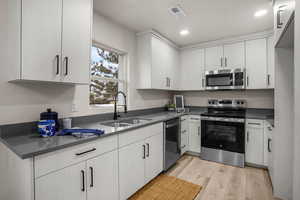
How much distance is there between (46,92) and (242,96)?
357cm

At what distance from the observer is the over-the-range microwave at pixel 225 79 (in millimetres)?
2957

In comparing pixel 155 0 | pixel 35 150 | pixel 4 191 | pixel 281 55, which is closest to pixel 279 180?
pixel 281 55

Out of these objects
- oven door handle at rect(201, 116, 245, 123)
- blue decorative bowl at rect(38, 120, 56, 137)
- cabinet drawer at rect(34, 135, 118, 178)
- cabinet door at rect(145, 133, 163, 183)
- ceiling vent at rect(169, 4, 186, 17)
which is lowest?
cabinet door at rect(145, 133, 163, 183)

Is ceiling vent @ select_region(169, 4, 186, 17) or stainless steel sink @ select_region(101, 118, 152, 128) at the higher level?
ceiling vent @ select_region(169, 4, 186, 17)

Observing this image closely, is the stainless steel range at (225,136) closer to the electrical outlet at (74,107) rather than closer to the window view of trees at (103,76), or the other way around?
the window view of trees at (103,76)

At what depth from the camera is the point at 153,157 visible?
221 cm

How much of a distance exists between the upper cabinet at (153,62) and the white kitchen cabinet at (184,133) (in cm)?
77

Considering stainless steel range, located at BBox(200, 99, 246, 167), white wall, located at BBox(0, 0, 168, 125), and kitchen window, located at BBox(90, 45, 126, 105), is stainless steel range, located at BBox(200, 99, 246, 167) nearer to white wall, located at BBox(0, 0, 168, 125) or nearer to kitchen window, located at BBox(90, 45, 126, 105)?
white wall, located at BBox(0, 0, 168, 125)

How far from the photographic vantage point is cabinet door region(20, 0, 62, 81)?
46.6 inches

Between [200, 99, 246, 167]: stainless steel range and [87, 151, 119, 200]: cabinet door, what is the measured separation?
2.06 meters

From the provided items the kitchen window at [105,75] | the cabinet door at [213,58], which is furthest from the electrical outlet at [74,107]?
the cabinet door at [213,58]

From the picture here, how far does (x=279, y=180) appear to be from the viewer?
1.86m

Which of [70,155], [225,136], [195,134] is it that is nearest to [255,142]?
[225,136]

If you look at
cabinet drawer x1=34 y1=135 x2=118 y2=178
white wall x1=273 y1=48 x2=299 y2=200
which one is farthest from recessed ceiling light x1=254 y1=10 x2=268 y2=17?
cabinet drawer x1=34 y1=135 x2=118 y2=178
